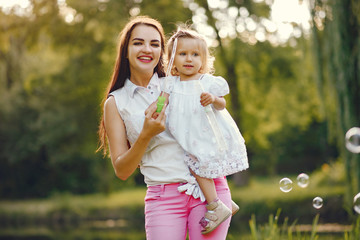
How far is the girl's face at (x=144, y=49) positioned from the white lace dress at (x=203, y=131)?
0.38 ft

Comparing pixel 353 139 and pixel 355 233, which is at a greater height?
pixel 353 139

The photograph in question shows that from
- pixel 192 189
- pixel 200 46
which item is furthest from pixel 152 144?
pixel 200 46

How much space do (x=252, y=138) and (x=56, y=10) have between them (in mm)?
7732

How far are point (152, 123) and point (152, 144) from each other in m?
0.20

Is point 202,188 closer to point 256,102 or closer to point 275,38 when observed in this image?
point 275,38

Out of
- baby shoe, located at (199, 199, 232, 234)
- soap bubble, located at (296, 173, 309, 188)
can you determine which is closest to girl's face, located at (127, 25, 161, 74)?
baby shoe, located at (199, 199, 232, 234)

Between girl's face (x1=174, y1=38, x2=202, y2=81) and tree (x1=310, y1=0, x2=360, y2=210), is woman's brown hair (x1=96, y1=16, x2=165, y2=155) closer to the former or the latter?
girl's face (x1=174, y1=38, x2=202, y2=81)

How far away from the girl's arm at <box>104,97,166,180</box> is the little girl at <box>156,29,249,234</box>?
0.15 m

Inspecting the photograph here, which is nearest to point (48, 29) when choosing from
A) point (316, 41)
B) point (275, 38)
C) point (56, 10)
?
point (56, 10)

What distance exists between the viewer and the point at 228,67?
15547 millimetres

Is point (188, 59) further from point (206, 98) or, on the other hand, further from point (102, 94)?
point (102, 94)

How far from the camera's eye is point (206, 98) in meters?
2.19

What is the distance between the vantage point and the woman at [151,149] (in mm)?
A: 2184

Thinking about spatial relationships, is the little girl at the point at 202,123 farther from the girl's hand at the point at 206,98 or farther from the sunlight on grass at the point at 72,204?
the sunlight on grass at the point at 72,204
